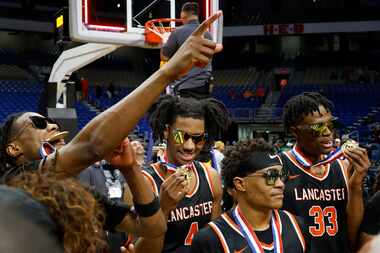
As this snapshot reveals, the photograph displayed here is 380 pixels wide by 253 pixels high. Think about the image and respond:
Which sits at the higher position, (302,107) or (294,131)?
(302,107)

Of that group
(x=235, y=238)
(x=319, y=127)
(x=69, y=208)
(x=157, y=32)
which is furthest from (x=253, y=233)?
(x=157, y=32)

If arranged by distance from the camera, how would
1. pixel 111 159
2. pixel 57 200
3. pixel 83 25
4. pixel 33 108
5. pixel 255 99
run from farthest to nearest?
1. pixel 255 99
2. pixel 33 108
3. pixel 83 25
4. pixel 111 159
5. pixel 57 200

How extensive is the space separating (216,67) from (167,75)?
25.7 metres

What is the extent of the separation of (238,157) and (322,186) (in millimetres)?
735

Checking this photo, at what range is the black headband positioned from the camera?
295 cm

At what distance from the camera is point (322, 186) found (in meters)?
3.47

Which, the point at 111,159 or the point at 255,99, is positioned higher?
the point at 111,159

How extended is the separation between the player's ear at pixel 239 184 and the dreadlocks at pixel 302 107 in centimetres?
87

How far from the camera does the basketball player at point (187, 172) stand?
10.4 feet

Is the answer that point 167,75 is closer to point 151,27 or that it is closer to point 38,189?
point 38,189

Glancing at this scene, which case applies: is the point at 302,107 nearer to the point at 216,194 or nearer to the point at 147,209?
the point at 216,194

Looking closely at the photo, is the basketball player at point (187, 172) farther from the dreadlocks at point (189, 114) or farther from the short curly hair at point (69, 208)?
the short curly hair at point (69, 208)

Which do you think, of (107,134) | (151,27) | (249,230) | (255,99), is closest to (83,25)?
(151,27)

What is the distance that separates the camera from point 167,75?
2029mm
